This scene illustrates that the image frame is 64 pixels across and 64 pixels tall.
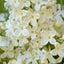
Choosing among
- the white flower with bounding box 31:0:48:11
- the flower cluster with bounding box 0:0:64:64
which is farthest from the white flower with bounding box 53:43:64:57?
the white flower with bounding box 31:0:48:11

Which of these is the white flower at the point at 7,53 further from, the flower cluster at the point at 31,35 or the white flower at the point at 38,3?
the white flower at the point at 38,3

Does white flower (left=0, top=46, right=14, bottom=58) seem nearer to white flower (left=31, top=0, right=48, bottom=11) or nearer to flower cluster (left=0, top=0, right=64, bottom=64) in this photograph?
flower cluster (left=0, top=0, right=64, bottom=64)

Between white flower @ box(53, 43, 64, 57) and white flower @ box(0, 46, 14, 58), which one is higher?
white flower @ box(53, 43, 64, 57)

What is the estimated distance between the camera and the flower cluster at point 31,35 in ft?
1.80

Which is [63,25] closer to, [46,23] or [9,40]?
[46,23]

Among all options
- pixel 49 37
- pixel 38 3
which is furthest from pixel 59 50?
pixel 38 3

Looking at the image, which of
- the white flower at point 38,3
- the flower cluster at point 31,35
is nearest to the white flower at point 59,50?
the flower cluster at point 31,35

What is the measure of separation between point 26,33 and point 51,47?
0.10 meters

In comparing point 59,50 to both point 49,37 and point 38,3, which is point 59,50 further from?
point 38,3

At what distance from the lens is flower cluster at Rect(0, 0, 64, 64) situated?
1.80ft

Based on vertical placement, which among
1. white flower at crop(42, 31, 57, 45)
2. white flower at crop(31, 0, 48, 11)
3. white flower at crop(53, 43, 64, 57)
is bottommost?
white flower at crop(53, 43, 64, 57)

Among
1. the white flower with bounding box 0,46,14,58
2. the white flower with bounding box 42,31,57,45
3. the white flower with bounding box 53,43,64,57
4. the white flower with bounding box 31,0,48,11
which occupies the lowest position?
the white flower with bounding box 0,46,14,58

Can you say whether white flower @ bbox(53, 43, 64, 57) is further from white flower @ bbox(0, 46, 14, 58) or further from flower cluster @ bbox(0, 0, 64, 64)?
white flower @ bbox(0, 46, 14, 58)

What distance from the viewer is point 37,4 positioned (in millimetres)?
558
